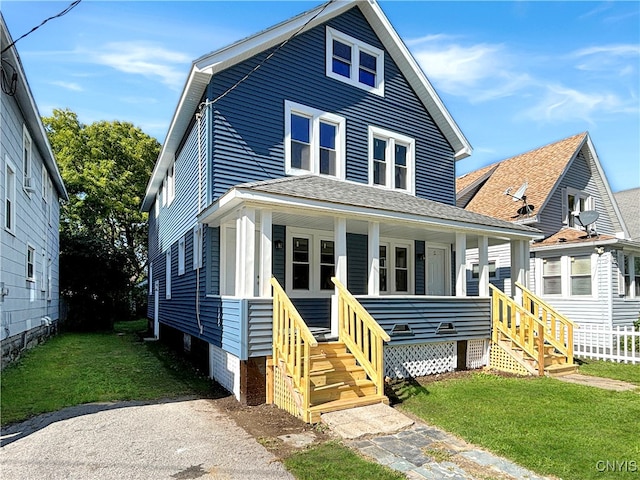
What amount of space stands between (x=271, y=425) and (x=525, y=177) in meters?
15.1

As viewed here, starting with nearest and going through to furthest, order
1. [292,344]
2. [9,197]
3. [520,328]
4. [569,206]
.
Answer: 1. [292,344]
2. [9,197]
3. [520,328]
4. [569,206]

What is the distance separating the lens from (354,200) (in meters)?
8.52

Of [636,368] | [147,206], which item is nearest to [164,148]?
[147,206]

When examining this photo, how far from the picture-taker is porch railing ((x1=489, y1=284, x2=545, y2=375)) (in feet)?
30.3

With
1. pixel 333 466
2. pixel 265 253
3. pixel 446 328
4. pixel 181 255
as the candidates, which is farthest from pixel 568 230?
pixel 333 466

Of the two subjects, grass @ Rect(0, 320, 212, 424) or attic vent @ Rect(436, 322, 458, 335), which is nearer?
grass @ Rect(0, 320, 212, 424)

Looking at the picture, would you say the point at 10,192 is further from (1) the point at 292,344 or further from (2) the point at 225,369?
(1) the point at 292,344

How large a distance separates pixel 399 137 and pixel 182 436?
9.16m

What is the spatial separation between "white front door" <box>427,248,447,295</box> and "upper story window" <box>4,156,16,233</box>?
401 inches

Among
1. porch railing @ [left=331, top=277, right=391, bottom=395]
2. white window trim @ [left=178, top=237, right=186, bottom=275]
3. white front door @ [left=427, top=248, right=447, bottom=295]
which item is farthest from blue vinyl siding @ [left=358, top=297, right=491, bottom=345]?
white window trim @ [left=178, top=237, right=186, bottom=275]

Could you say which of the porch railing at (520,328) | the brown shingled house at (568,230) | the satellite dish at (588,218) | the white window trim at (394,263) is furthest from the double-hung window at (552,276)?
the white window trim at (394,263)

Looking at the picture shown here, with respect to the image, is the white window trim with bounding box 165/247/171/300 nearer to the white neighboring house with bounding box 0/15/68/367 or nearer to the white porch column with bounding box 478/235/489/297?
the white neighboring house with bounding box 0/15/68/367

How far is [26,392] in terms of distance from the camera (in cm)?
751

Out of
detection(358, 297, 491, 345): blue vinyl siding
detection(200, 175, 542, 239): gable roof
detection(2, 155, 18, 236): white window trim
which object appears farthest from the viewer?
detection(2, 155, 18, 236): white window trim
